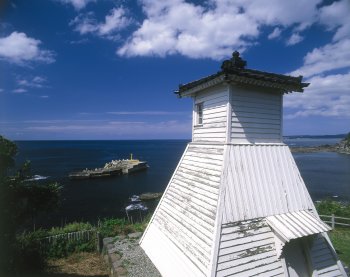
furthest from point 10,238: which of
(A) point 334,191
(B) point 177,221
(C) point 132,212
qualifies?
(A) point 334,191

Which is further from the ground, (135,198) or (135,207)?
(135,198)

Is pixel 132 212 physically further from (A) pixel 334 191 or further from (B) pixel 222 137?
(A) pixel 334 191

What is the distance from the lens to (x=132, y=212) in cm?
3397

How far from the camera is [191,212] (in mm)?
8203

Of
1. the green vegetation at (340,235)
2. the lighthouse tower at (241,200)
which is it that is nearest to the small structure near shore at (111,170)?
the green vegetation at (340,235)

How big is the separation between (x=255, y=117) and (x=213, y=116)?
1416 mm

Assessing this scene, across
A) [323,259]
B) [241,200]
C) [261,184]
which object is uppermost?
[261,184]

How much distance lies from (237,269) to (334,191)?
44971 millimetres

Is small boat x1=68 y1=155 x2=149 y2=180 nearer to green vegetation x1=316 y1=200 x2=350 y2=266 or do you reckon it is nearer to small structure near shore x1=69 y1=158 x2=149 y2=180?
small structure near shore x1=69 y1=158 x2=149 y2=180

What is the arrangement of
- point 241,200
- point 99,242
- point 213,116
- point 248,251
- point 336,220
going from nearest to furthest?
point 248,251
point 241,200
point 213,116
point 99,242
point 336,220

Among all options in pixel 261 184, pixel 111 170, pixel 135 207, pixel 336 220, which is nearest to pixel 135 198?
pixel 135 207

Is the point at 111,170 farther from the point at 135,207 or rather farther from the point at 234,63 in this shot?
the point at 234,63

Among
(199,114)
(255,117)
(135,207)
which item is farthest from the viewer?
(135,207)

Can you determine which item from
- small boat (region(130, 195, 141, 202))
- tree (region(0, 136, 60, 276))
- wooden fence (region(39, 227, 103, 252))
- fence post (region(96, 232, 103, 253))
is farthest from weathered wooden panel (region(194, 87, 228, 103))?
small boat (region(130, 195, 141, 202))
